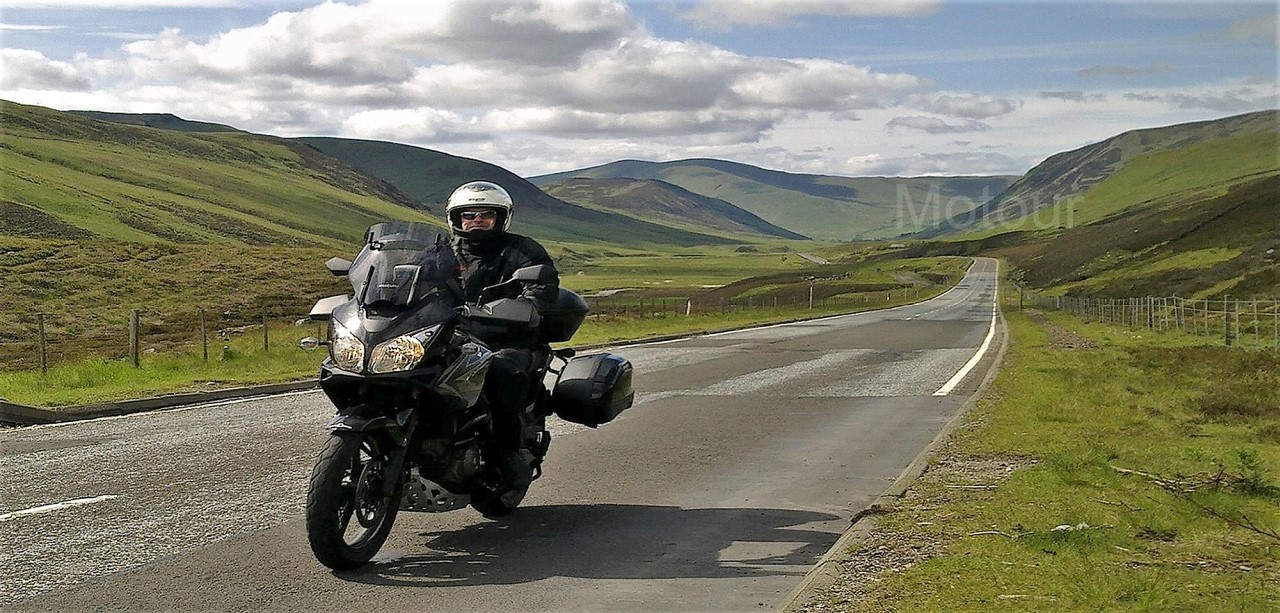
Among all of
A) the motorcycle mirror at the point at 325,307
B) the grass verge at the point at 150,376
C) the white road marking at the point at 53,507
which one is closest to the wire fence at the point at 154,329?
the grass verge at the point at 150,376

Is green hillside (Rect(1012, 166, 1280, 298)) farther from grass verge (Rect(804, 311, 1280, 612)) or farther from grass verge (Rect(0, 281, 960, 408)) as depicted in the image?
grass verge (Rect(804, 311, 1280, 612))

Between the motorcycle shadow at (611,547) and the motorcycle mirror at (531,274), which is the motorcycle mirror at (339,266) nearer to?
the motorcycle mirror at (531,274)

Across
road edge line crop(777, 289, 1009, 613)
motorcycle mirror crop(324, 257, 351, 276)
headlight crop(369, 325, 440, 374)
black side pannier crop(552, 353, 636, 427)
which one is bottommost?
road edge line crop(777, 289, 1009, 613)

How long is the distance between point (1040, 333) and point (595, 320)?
18.1 metres

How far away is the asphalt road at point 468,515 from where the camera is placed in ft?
22.4

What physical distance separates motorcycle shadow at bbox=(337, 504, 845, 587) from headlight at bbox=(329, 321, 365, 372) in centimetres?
117

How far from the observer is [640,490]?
33.8 ft

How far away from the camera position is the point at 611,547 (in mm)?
8062

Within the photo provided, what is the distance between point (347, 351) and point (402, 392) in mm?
381

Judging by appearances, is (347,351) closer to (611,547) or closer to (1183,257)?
(611,547)

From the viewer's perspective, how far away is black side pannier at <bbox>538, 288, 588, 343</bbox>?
29.2ft

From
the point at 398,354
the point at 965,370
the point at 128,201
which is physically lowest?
the point at 965,370

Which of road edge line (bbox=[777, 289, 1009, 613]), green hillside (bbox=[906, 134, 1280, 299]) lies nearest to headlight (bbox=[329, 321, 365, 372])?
road edge line (bbox=[777, 289, 1009, 613])

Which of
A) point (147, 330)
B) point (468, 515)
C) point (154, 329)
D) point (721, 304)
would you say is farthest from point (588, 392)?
point (721, 304)
